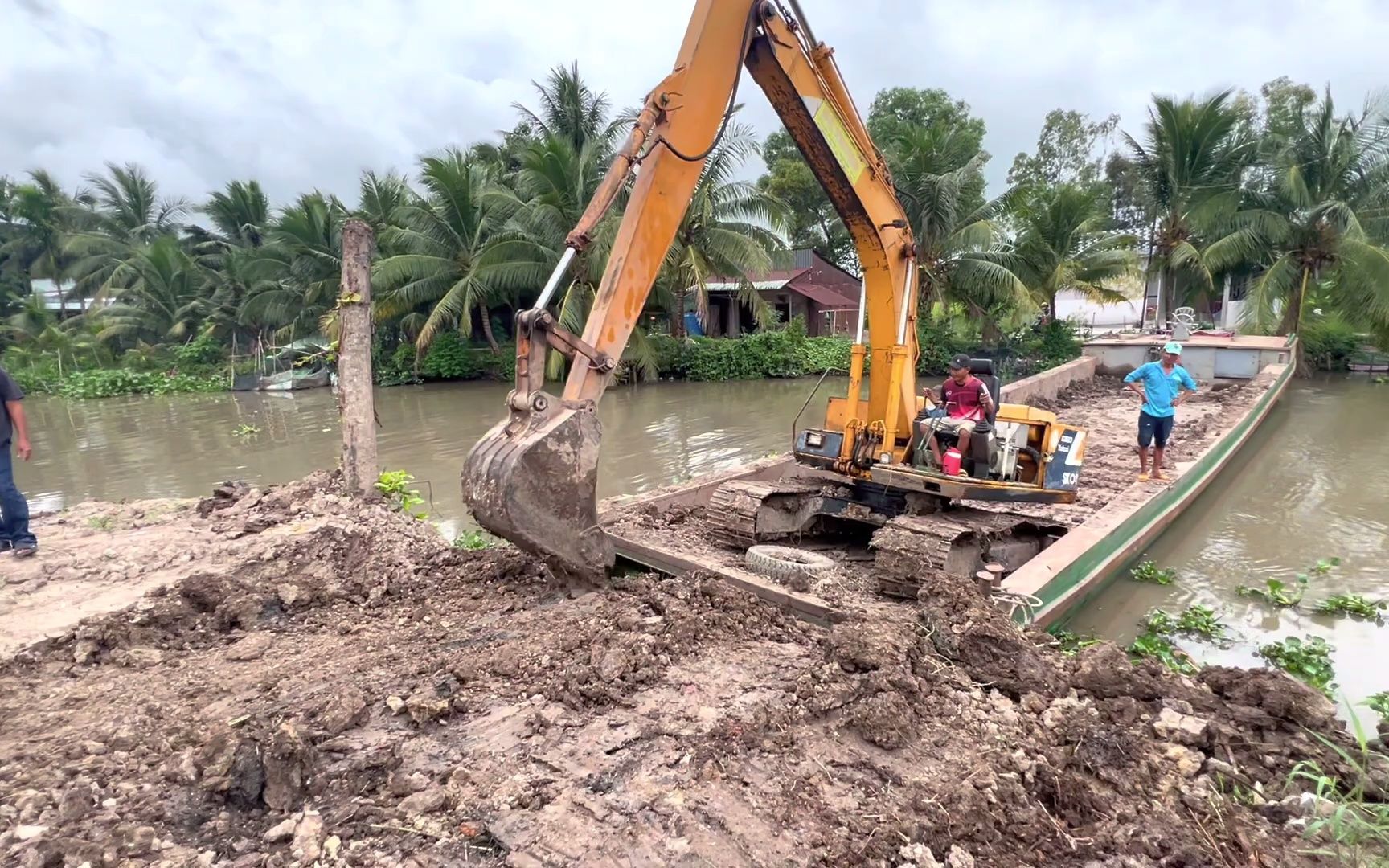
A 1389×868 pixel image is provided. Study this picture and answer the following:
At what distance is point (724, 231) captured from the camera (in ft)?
63.8

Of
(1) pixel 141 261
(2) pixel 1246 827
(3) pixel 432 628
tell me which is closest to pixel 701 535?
(3) pixel 432 628

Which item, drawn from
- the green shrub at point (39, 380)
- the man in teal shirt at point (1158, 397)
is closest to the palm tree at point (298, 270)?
the green shrub at point (39, 380)

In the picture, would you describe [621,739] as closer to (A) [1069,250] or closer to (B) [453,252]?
(A) [1069,250]

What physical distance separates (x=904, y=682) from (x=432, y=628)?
2.46 meters

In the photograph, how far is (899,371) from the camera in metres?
5.49

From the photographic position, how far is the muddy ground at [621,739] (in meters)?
2.58

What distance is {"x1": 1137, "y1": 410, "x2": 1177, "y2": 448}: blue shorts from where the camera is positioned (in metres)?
7.29

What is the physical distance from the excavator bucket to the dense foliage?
1072 centimetres

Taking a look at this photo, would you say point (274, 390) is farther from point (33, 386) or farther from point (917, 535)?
point (917, 535)

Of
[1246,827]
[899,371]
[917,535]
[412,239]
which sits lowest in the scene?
[1246,827]

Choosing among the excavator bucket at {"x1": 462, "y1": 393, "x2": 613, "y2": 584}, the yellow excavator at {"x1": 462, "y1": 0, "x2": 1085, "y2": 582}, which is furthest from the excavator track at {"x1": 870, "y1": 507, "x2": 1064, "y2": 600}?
the excavator bucket at {"x1": 462, "y1": 393, "x2": 613, "y2": 584}

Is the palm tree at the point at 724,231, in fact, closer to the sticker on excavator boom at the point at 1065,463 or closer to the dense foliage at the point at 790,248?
the dense foliage at the point at 790,248

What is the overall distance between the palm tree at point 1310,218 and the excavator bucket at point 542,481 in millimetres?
19357

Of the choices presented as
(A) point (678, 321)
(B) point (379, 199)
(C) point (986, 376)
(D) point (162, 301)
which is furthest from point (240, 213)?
(C) point (986, 376)
